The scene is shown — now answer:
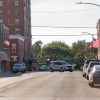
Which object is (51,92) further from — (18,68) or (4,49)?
(4,49)

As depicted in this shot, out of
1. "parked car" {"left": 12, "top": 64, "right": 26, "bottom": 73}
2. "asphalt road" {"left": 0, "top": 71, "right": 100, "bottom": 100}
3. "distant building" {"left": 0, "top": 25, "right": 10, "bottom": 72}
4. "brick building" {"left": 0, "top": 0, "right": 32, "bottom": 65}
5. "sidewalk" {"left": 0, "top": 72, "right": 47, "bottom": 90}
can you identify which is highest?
"brick building" {"left": 0, "top": 0, "right": 32, "bottom": 65}

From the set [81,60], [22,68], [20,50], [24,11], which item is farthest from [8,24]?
[81,60]

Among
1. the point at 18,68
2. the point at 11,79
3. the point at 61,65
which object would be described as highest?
the point at 61,65

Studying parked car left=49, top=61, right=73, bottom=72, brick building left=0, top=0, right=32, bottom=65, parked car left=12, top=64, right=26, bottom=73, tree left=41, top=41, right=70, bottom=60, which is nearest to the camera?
parked car left=49, top=61, right=73, bottom=72

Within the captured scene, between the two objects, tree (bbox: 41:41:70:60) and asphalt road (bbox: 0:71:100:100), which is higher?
tree (bbox: 41:41:70:60)

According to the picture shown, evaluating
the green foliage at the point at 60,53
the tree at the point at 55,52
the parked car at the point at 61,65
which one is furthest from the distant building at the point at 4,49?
the tree at the point at 55,52

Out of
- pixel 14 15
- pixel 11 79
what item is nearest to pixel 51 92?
pixel 11 79

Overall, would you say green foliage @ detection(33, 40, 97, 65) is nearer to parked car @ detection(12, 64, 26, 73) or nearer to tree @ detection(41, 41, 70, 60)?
tree @ detection(41, 41, 70, 60)

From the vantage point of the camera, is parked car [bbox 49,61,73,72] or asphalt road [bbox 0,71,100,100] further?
parked car [bbox 49,61,73,72]

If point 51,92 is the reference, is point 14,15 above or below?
above

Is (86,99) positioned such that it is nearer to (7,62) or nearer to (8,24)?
(7,62)

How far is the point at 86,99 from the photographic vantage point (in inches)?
547

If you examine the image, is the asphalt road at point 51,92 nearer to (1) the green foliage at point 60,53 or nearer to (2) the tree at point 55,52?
(1) the green foliage at point 60,53

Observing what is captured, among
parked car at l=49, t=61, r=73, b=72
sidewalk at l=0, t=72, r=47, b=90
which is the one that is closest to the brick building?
parked car at l=49, t=61, r=73, b=72
